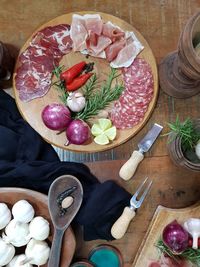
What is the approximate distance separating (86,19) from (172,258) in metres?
0.66

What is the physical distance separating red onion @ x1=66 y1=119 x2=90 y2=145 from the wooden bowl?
0.56ft

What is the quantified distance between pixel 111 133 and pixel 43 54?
279mm

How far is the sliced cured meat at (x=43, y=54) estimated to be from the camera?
1138mm

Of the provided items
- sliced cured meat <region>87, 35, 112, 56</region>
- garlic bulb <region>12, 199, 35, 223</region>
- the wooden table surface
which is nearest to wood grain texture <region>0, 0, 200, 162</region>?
the wooden table surface

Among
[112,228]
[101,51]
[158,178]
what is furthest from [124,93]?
[112,228]

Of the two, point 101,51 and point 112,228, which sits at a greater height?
point 101,51

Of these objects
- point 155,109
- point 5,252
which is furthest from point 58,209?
point 155,109

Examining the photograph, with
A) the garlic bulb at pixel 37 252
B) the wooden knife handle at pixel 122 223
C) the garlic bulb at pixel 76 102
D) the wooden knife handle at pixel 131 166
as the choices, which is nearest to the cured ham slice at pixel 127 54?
the garlic bulb at pixel 76 102

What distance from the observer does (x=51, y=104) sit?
1.11 metres

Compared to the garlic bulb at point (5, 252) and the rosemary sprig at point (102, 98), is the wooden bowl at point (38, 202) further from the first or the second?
the rosemary sprig at point (102, 98)

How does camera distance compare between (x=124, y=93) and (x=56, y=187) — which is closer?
(x=56, y=187)

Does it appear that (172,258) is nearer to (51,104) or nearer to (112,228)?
(112,228)

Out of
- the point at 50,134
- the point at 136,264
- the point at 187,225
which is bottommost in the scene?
the point at 136,264

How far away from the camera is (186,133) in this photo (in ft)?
3.37
